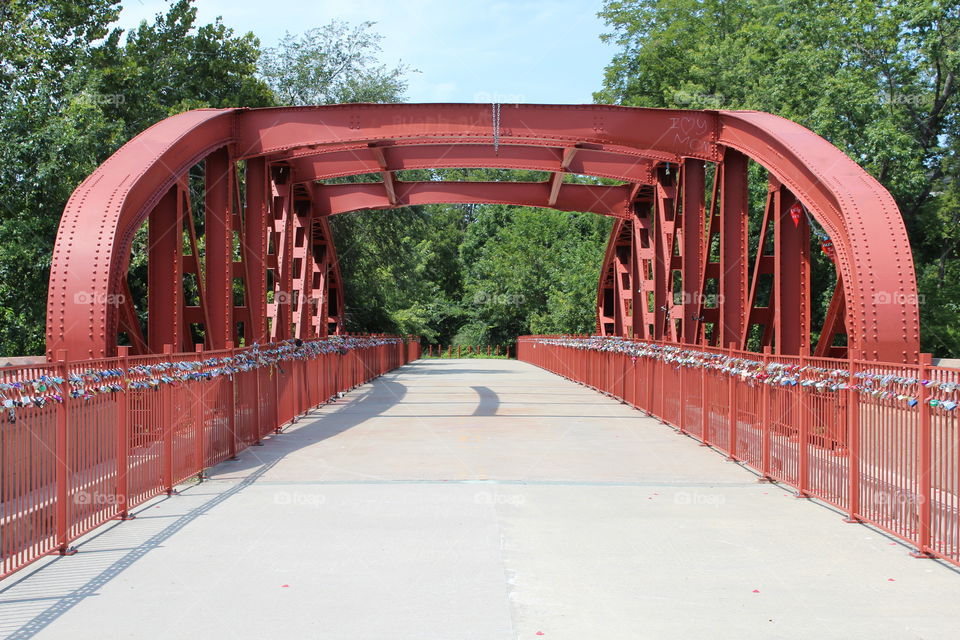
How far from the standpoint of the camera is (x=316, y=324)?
26.1 metres

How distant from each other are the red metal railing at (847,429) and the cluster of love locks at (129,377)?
19.7 feet

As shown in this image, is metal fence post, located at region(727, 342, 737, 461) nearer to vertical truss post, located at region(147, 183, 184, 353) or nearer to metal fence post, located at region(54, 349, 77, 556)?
vertical truss post, located at region(147, 183, 184, 353)

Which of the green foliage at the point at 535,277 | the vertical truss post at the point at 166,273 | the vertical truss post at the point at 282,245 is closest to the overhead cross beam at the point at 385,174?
the vertical truss post at the point at 282,245

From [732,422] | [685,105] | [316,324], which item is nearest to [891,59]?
[685,105]

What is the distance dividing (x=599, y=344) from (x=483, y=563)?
16.9 m

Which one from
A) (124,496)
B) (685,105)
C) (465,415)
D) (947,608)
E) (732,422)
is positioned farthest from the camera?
(685,105)

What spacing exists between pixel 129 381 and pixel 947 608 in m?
6.44

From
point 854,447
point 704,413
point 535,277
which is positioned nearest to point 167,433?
point 854,447

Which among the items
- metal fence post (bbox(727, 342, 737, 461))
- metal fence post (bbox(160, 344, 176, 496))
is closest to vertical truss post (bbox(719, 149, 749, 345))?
metal fence post (bbox(727, 342, 737, 461))

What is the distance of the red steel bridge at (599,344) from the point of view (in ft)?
22.2

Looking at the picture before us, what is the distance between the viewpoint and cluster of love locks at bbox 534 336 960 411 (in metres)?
6.46

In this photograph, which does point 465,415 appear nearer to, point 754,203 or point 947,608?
point 947,608

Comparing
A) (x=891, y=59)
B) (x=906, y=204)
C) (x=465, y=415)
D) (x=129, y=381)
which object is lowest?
(x=465, y=415)

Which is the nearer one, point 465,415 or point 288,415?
point 288,415
